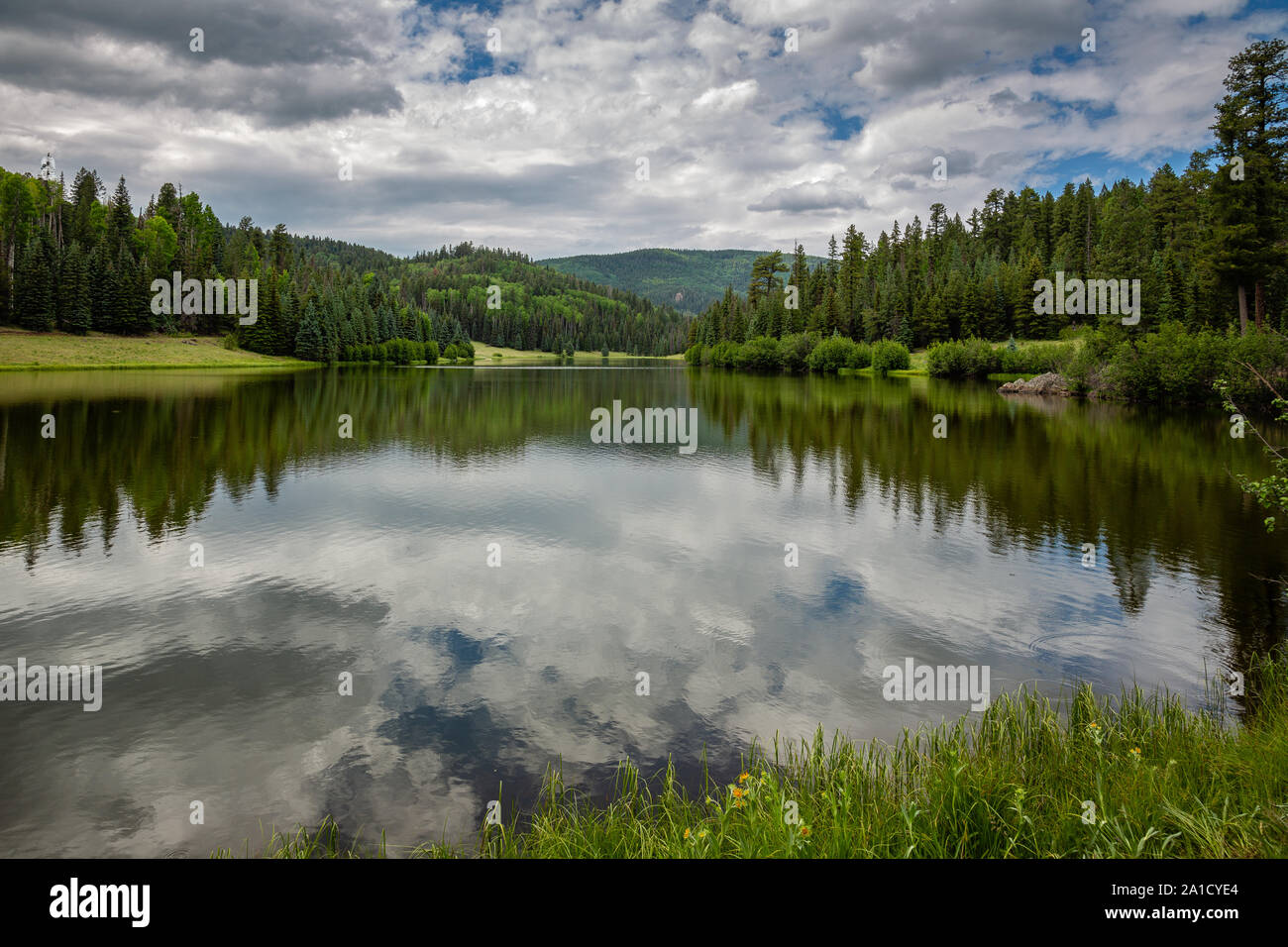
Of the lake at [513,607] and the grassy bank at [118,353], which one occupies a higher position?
the grassy bank at [118,353]

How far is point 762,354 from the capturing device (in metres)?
125

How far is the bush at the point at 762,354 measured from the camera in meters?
124

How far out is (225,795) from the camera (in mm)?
8273

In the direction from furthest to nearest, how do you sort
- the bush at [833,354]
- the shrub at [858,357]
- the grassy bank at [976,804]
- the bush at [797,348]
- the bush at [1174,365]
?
the bush at [797,348]
the shrub at [858,357]
the bush at [833,354]
the bush at [1174,365]
the grassy bank at [976,804]

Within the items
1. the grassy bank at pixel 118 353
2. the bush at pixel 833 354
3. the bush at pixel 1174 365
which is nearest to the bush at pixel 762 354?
the bush at pixel 833 354

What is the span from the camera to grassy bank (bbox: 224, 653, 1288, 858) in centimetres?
611

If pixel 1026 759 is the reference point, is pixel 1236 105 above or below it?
above

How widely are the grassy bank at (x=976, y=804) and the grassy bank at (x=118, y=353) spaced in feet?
306

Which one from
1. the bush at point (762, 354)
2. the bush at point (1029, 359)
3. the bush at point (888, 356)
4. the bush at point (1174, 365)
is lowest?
the bush at point (1174, 365)

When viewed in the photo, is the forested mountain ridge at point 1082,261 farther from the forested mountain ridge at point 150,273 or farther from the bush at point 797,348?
the forested mountain ridge at point 150,273

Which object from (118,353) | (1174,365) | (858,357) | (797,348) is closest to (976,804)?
(1174,365)
